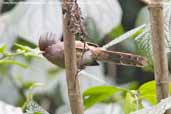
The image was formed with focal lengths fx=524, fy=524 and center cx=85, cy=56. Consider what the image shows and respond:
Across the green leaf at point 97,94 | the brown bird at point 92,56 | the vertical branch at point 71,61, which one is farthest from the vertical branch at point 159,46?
the green leaf at point 97,94

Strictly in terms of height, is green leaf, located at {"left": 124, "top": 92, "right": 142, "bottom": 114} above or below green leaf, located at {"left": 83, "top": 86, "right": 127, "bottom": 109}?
above

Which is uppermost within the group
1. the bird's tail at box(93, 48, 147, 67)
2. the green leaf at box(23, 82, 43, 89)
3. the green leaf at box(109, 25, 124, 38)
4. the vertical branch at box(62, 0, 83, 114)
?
the vertical branch at box(62, 0, 83, 114)

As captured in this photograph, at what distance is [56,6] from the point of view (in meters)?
1.76

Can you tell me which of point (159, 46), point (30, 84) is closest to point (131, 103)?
point (159, 46)

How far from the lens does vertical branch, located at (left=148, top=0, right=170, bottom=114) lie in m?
0.65

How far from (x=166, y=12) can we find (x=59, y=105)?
1350 mm

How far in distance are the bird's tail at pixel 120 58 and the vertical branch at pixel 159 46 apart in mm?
258

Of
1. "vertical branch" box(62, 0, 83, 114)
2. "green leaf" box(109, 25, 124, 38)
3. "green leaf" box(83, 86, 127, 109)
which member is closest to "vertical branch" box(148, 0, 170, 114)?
"vertical branch" box(62, 0, 83, 114)

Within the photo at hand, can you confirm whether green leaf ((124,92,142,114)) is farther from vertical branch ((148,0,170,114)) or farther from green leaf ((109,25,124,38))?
green leaf ((109,25,124,38))

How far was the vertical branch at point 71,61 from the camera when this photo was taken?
624 millimetres

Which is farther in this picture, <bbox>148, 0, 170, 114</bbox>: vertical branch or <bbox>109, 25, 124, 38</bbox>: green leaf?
<bbox>109, 25, 124, 38</bbox>: green leaf

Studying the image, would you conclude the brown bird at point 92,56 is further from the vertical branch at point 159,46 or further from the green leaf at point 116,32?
the green leaf at point 116,32

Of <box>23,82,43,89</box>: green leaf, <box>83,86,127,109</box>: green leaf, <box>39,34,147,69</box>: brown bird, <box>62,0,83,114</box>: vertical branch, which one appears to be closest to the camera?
<box>62,0,83,114</box>: vertical branch

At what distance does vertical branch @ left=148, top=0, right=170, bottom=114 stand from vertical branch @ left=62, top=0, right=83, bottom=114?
0.34 ft
